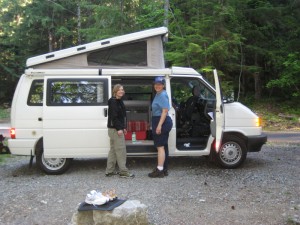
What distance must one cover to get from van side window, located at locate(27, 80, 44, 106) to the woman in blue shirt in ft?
7.48

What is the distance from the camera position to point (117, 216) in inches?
186

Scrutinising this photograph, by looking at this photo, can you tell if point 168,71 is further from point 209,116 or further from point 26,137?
point 26,137

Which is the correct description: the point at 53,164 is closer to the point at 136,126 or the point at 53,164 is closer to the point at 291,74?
the point at 136,126

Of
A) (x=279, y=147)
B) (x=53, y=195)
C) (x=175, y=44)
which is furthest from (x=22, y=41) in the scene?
(x=53, y=195)

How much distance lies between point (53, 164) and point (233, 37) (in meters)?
10.4

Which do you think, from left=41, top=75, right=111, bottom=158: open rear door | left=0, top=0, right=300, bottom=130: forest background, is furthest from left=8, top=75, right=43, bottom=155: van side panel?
left=0, top=0, right=300, bottom=130: forest background

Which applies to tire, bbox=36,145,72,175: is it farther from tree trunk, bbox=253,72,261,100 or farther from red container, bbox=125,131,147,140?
tree trunk, bbox=253,72,261,100

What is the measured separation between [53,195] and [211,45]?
10147mm

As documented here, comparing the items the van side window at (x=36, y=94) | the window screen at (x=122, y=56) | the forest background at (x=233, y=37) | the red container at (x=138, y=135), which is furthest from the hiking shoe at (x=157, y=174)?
the forest background at (x=233, y=37)

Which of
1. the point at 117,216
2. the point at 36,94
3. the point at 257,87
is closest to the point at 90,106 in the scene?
the point at 36,94

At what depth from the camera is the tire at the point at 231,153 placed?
823cm

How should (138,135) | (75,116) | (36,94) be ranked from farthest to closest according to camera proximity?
(138,135) < (36,94) < (75,116)

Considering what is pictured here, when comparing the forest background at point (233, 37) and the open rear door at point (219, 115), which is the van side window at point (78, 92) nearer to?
the open rear door at point (219, 115)

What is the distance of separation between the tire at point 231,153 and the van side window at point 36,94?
12.3ft
